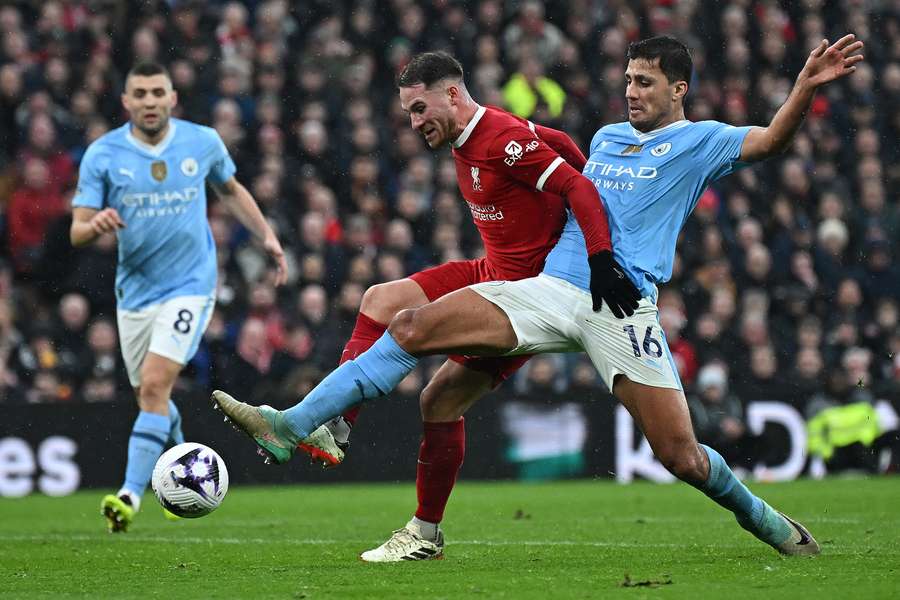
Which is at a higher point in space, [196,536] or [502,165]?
[502,165]

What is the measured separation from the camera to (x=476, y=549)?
24.0 feet

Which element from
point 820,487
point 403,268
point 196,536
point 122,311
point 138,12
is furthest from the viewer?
point 138,12

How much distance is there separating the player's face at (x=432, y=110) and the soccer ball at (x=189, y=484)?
175cm

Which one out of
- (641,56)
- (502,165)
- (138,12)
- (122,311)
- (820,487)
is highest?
(138,12)

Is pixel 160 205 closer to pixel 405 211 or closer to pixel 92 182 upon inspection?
pixel 92 182

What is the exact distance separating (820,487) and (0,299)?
7154mm

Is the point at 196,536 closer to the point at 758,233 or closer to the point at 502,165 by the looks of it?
the point at 502,165

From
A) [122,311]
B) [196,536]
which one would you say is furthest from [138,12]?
[196,536]

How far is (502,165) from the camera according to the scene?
21.1 ft

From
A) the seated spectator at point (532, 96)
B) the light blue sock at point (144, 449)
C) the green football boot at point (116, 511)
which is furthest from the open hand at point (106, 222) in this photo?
the seated spectator at point (532, 96)

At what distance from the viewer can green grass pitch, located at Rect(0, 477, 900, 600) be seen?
562 centimetres

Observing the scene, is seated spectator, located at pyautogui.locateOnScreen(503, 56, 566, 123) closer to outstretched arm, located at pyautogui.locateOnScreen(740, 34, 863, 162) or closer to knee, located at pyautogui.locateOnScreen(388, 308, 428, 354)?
outstretched arm, located at pyautogui.locateOnScreen(740, 34, 863, 162)

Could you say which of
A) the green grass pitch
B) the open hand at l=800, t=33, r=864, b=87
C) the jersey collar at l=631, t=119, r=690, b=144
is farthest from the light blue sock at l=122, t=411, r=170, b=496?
the open hand at l=800, t=33, r=864, b=87

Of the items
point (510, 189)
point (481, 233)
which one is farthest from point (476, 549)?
point (510, 189)
